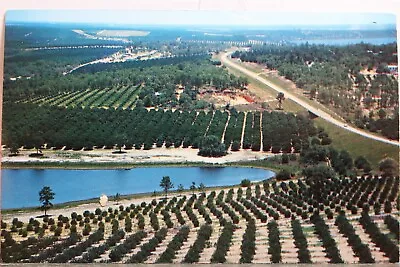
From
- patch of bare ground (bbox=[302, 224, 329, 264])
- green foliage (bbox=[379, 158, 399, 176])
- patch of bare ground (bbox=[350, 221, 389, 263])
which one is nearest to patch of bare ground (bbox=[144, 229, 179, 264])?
patch of bare ground (bbox=[302, 224, 329, 264])

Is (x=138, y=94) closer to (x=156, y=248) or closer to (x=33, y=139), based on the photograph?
(x=33, y=139)

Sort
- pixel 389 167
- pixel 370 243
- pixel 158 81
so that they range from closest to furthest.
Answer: pixel 370 243 < pixel 389 167 < pixel 158 81

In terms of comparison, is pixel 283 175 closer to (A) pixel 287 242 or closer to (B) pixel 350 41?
(A) pixel 287 242

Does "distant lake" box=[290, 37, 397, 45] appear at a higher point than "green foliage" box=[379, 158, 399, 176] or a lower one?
higher

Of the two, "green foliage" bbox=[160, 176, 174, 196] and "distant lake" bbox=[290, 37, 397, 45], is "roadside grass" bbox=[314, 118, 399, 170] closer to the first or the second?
"distant lake" bbox=[290, 37, 397, 45]

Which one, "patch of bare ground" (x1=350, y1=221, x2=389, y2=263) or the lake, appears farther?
the lake

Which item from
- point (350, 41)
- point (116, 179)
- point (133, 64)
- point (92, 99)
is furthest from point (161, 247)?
point (350, 41)
